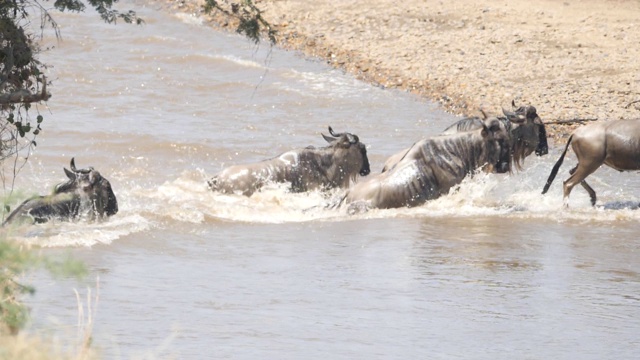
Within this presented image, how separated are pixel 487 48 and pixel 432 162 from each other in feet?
35.7

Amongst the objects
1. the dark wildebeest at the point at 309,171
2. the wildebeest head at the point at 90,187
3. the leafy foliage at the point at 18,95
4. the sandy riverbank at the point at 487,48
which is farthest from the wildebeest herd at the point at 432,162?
the leafy foliage at the point at 18,95

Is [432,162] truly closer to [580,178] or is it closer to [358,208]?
[358,208]

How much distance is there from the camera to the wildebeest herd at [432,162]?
45.8 ft

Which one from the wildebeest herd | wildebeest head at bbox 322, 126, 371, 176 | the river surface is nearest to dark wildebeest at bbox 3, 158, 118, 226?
the river surface

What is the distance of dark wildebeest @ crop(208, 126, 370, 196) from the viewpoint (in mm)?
15055

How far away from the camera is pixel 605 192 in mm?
16141

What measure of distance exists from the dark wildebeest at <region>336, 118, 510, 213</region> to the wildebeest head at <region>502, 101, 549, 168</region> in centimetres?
31

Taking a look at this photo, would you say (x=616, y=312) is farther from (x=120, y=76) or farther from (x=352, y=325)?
(x=120, y=76)

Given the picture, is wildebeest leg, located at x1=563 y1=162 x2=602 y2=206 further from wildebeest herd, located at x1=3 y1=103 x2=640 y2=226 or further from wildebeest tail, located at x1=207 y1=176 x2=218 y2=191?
wildebeest tail, located at x1=207 y1=176 x2=218 y2=191

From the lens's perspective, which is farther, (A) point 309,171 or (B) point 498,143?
(A) point 309,171

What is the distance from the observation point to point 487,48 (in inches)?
965

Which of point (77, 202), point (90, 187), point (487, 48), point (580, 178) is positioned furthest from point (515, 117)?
point (487, 48)

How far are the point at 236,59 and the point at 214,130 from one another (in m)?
5.55

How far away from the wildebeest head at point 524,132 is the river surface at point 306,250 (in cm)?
49
